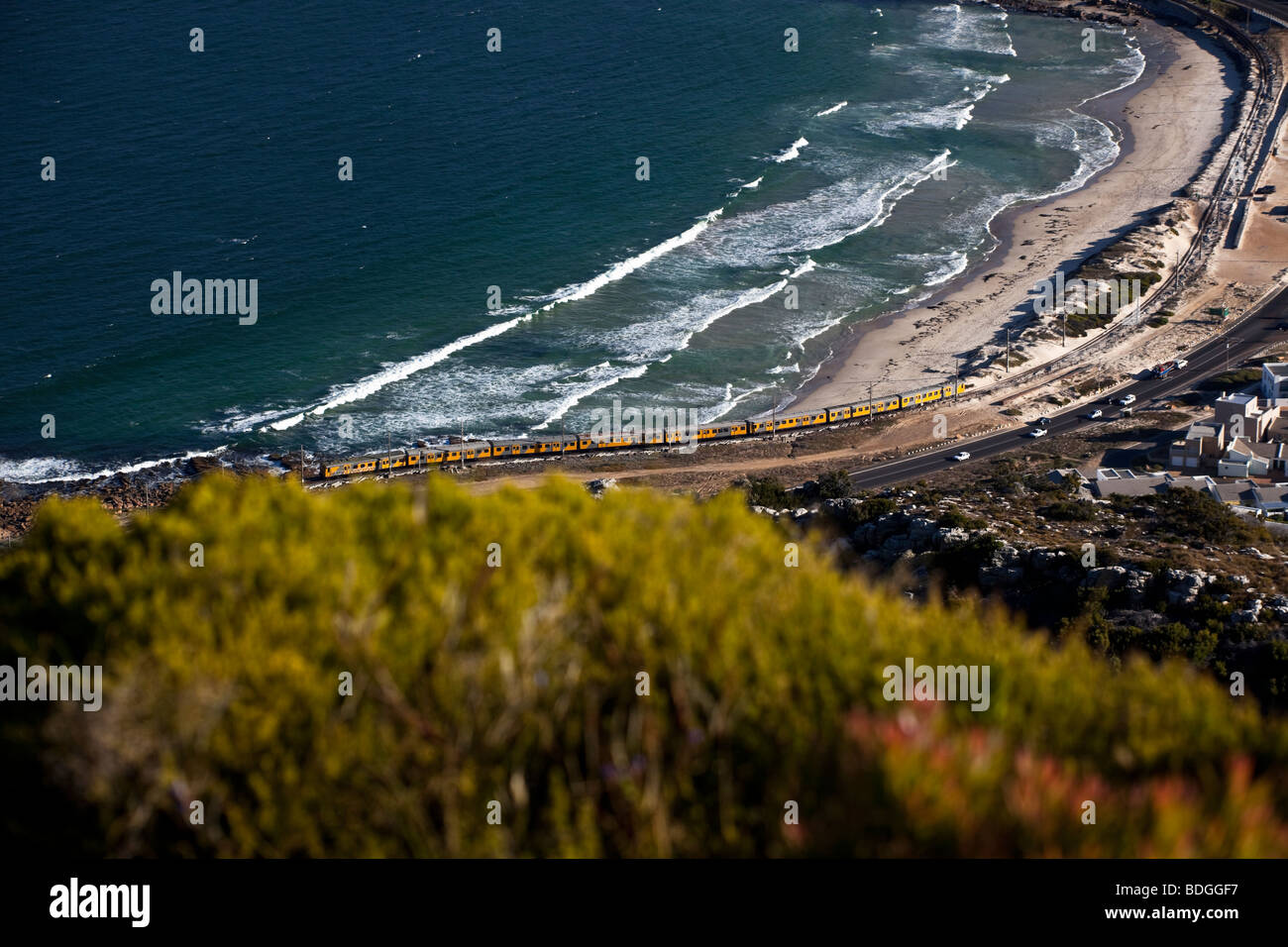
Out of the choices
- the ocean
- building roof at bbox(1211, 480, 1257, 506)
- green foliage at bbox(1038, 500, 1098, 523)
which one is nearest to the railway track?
the ocean

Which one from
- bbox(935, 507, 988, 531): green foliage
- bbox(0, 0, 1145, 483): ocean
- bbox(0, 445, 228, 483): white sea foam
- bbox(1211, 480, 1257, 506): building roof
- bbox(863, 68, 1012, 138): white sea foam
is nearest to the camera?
bbox(935, 507, 988, 531): green foliage

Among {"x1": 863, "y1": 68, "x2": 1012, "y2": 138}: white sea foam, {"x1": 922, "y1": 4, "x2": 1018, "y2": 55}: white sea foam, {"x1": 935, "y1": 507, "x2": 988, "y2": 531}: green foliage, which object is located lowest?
{"x1": 935, "y1": 507, "x2": 988, "y2": 531}: green foliage

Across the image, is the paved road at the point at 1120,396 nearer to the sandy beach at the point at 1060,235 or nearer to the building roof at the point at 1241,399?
the building roof at the point at 1241,399

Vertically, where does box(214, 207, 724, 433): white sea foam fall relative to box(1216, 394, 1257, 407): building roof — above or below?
above

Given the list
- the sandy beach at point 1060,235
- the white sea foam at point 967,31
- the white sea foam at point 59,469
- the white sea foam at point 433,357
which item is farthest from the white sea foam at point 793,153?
the white sea foam at point 59,469

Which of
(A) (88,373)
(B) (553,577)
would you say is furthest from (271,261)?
(B) (553,577)

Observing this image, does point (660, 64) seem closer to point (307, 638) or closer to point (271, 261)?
point (271, 261)

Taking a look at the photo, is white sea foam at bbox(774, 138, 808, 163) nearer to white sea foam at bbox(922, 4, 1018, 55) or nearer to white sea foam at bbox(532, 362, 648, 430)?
white sea foam at bbox(532, 362, 648, 430)
